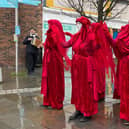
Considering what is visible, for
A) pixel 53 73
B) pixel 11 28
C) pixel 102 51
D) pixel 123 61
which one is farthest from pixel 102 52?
pixel 11 28

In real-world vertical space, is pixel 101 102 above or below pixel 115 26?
below

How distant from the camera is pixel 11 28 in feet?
38.9

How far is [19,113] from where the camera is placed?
4.89 metres

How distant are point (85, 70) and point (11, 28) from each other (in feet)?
27.4

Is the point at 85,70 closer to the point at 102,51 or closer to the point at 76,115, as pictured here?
the point at 102,51

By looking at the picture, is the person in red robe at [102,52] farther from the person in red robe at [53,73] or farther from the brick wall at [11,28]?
the brick wall at [11,28]

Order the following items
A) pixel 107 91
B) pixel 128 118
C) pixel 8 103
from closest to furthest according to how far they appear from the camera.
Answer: pixel 128 118 → pixel 8 103 → pixel 107 91

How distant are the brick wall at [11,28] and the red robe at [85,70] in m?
7.90

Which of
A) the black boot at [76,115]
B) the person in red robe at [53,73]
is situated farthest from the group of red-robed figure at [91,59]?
the person in red robe at [53,73]

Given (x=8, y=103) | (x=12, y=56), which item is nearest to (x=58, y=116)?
(x=8, y=103)

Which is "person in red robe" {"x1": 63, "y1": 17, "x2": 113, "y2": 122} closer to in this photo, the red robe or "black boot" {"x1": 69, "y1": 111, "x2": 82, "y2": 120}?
the red robe

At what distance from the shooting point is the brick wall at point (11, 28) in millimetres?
11711

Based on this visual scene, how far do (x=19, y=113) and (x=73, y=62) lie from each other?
61.3 inches

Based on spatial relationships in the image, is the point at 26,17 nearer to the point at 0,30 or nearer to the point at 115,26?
the point at 0,30
